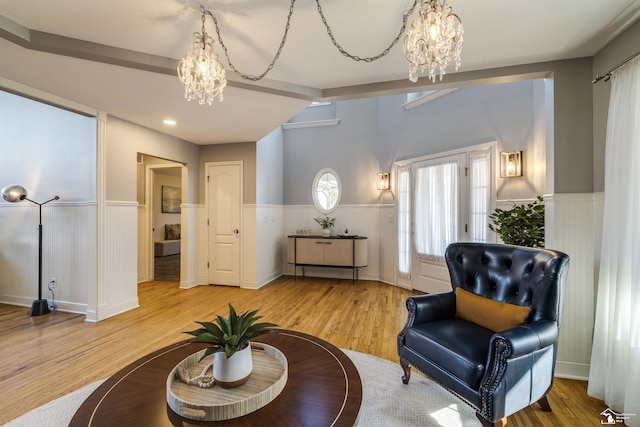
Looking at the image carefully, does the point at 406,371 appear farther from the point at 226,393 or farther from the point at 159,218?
the point at 159,218

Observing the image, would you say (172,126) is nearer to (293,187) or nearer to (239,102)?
(239,102)

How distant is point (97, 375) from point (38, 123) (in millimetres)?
3377

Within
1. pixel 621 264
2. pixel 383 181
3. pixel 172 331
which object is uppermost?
pixel 383 181

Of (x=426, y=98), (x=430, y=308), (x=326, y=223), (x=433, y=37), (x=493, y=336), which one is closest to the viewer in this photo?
(x=433, y=37)

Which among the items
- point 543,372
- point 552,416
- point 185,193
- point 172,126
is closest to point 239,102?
point 172,126

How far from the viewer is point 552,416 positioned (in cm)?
173

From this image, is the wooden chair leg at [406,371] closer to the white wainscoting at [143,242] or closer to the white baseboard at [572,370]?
the white baseboard at [572,370]

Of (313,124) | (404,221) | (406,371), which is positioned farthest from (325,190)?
(406,371)

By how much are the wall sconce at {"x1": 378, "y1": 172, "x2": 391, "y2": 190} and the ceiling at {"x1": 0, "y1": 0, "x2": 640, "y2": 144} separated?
2.31 m

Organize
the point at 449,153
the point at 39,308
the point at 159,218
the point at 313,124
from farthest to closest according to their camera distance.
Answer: the point at 159,218 → the point at 313,124 → the point at 449,153 → the point at 39,308

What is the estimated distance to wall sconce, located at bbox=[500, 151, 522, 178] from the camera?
125 inches

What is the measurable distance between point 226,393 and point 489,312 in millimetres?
1672

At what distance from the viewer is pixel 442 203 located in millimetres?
4078

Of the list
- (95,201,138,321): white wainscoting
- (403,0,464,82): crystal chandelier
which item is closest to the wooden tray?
(403,0,464,82): crystal chandelier
